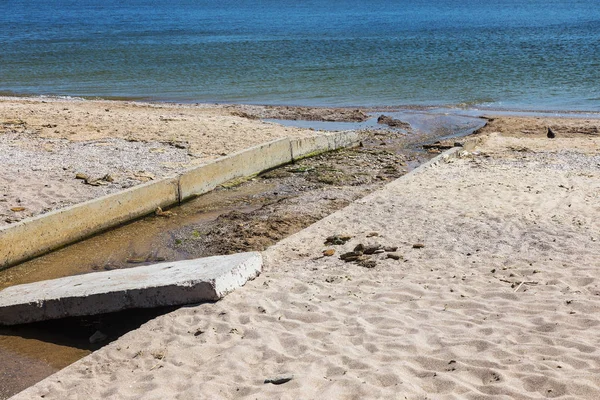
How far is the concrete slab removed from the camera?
567 centimetres

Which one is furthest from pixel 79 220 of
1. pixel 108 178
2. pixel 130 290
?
pixel 130 290

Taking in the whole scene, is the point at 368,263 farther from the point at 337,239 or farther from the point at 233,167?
the point at 233,167

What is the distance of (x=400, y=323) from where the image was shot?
5.14 m

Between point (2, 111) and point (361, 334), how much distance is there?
11.8 metres

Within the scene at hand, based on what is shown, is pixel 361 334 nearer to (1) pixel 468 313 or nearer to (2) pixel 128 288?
(1) pixel 468 313

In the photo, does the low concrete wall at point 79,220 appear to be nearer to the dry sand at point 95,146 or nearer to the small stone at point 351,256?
the dry sand at point 95,146

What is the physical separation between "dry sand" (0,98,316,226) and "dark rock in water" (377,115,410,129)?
2.48 m

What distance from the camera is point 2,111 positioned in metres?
14.4

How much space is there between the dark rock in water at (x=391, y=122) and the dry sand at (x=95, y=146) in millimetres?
2483

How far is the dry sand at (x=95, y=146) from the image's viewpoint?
29.7 feet

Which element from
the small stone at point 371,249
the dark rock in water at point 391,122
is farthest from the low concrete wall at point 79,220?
the dark rock in water at point 391,122

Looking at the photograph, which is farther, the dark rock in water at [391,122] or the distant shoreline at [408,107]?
the distant shoreline at [408,107]

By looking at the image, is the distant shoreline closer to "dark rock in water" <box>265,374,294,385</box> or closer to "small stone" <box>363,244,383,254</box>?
"small stone" <box>363,244,383,254</box>

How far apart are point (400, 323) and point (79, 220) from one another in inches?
177
